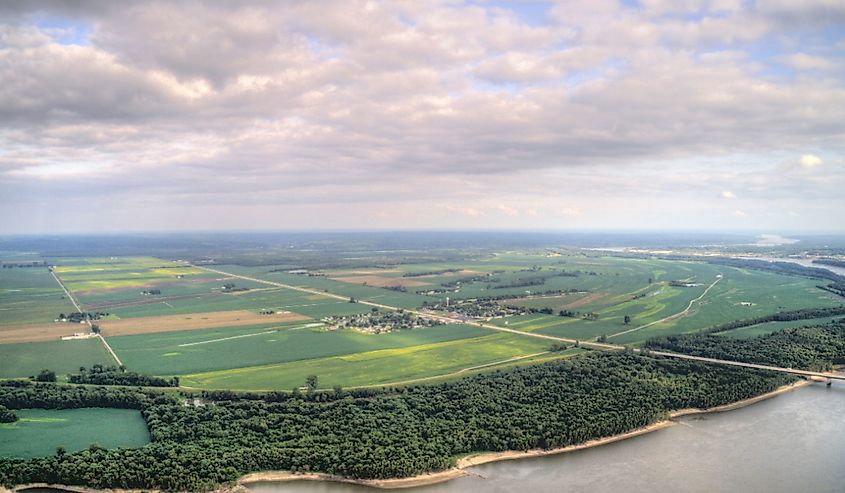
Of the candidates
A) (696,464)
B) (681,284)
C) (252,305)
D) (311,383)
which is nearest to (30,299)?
(252,305)

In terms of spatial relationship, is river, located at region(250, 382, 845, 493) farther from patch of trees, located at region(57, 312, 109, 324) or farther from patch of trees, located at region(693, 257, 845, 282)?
patch of trees, located at region(693, 257, 845, 282)

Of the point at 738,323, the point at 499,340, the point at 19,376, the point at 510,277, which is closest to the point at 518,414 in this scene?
the point at 499,340

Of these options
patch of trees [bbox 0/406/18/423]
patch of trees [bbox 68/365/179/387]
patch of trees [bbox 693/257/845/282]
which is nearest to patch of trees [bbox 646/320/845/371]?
patch of trees [bbox 68/365/179/387]

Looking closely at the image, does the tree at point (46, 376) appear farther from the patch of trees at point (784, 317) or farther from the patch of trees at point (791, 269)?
the patch of trees at point (791, 269)

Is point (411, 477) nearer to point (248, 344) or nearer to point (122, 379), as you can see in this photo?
point (122, 379)

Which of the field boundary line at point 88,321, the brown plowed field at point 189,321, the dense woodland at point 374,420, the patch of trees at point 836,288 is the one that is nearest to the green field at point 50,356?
the field boundary line at point 88,321

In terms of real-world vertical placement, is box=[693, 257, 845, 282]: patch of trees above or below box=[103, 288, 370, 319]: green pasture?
above

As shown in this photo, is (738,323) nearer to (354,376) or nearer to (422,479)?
(354,376)
